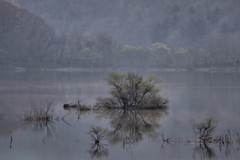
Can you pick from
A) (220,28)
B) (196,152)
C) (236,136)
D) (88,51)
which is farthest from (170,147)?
(220,28)

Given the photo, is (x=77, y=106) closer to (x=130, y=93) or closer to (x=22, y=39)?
(x=130, y=93)

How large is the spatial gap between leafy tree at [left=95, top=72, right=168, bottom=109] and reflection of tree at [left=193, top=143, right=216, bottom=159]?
10.3 m

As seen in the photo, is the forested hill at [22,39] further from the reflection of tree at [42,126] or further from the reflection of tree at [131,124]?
the reflection of tree at [42,126]

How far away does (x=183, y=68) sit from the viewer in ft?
404

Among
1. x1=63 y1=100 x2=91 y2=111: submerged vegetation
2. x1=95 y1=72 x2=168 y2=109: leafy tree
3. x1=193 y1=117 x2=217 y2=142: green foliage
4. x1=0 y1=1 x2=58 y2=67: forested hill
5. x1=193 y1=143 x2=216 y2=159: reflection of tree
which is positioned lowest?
x1=193 y1=143 x2=216 y2=159: reflection of tree

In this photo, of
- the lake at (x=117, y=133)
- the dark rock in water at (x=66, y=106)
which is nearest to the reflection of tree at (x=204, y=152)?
the lake at (x=117, y=133)

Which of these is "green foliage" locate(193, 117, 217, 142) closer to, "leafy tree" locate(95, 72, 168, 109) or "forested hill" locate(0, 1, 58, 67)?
"leafy tree" locate(95, 72, 168, 109)

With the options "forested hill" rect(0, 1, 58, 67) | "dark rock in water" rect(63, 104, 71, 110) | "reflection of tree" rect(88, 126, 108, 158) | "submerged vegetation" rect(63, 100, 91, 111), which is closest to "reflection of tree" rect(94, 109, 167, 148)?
"reflection of tree" rect(88, 126, 108, 158)

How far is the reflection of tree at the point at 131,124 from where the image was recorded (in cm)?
2050

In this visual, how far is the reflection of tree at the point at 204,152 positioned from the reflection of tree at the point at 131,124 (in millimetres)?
2523

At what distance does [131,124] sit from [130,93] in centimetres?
505

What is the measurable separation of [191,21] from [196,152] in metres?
157

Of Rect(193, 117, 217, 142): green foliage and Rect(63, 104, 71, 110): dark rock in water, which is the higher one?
Rect(63, 104, 71, 110): dark rock in water

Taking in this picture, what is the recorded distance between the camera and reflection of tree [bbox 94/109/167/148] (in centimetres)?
2050
